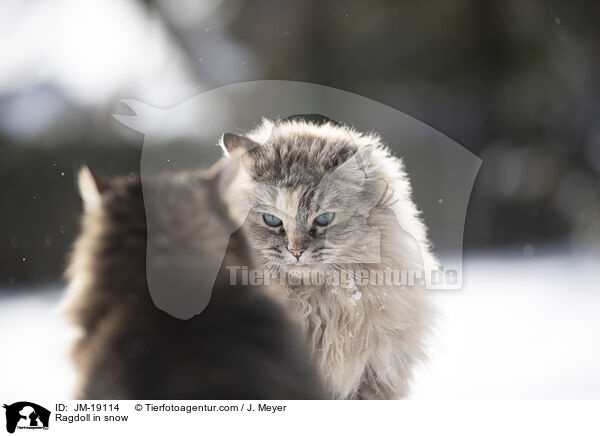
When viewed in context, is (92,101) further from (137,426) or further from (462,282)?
(462,282)

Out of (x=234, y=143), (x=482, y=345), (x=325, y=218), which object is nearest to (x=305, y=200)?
(x=325, y=218)

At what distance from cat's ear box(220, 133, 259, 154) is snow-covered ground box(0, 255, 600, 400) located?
53 centimetres

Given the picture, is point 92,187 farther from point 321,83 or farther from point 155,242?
point 321,83

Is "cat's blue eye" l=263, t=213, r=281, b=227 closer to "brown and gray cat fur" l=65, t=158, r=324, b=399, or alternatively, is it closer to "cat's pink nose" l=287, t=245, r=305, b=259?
"cat's pink nose" l=287, t=245, r=305, b=259

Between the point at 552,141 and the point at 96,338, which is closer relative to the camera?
the point at 96,338

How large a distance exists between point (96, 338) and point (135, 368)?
0.09 m

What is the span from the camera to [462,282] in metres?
1.46

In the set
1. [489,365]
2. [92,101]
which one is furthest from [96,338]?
[489,365]

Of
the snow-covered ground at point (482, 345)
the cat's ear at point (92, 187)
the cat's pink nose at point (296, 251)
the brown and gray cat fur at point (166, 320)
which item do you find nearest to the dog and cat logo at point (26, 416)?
the snow-covered ground at point (482, 345)

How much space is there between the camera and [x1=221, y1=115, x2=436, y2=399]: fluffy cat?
43.4 inches

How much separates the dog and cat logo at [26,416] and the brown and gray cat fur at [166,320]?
246mm

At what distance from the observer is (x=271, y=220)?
1.12 meters

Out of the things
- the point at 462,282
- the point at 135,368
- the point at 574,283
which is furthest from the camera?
the point at 574,283

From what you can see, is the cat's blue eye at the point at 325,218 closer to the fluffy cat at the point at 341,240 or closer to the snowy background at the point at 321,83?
the fluffy cat at the point at 341,240
